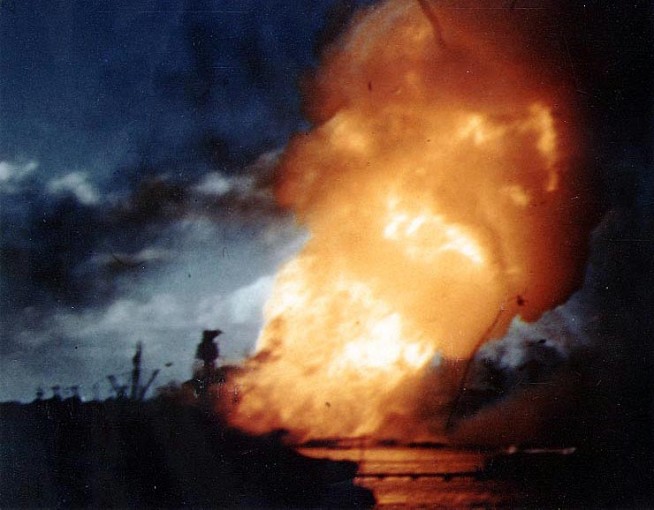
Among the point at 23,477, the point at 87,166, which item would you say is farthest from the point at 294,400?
the point at 87,166

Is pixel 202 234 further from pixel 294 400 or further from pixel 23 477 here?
pixel 23 477

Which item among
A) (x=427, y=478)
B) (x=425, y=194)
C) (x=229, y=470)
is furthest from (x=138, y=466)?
(x=425, y=194)

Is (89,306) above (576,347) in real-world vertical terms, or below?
above

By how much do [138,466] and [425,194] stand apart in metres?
2.91

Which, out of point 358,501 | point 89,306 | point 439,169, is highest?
point 439,169

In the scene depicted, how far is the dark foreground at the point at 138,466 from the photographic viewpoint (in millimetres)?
4242

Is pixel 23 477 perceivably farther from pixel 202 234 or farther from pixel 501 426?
pixel 501 426

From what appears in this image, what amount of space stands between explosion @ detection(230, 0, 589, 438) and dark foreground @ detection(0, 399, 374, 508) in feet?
1.57

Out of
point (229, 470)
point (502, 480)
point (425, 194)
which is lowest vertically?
point (502, 480)

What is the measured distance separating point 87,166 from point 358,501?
10.4 feet

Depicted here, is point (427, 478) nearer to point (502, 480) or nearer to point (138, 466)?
point (502, 480)

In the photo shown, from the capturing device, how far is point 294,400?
170 inches

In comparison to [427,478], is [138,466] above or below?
above

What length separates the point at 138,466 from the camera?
4.26 metres
